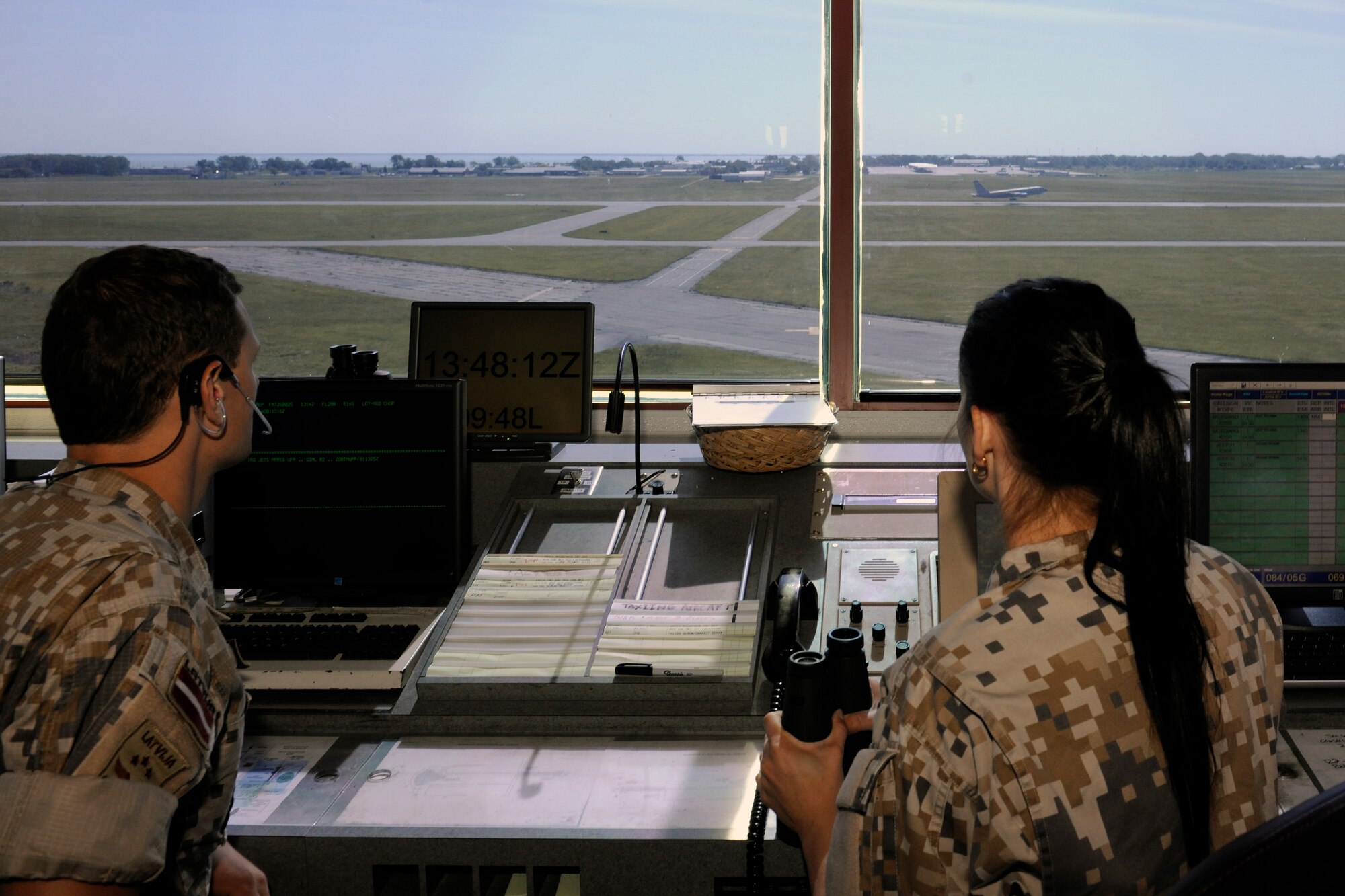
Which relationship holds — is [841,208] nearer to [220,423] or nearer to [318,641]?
[318,641]

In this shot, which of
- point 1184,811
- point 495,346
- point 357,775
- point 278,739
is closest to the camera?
point 1184,811

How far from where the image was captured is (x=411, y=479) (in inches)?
72.7

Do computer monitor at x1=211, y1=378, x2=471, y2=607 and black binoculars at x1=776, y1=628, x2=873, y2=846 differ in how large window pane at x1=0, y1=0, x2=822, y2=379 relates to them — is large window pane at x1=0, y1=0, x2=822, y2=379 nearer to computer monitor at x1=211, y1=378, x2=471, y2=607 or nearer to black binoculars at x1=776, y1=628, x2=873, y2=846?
computer monitor at x1=211, y1=378, x2=471, y2=607

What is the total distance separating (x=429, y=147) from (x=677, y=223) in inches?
407

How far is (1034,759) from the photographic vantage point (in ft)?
2.59

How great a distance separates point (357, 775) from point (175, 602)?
63 centimetres

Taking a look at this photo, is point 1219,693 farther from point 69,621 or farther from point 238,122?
point 238,122

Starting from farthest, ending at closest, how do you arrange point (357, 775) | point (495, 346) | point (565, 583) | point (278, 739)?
point (495, 346) → point (565, 583) → point (278, 739) → point (357, 775)

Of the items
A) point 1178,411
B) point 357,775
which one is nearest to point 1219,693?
point 1178,411

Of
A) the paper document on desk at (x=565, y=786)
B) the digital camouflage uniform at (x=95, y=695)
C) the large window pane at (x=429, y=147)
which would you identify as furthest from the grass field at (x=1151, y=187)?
the digital camouflage uniform at (x=95, y=695)

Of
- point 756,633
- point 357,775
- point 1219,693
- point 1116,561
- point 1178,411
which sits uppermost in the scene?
point 1178,411

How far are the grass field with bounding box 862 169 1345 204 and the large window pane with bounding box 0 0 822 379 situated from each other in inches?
117

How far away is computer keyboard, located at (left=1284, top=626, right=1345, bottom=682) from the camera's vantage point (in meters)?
1.57

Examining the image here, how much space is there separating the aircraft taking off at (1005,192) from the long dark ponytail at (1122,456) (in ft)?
65.3
